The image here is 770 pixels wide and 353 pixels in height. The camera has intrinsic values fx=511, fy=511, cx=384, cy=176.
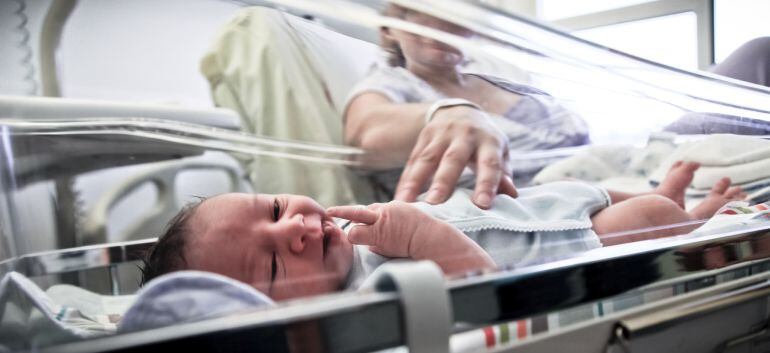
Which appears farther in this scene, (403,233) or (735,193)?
(735,193)

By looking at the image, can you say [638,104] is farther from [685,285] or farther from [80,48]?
[80,48]

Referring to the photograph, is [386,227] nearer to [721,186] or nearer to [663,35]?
[721,186]

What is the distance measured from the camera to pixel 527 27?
58 centimetres

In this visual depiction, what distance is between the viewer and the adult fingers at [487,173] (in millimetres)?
648

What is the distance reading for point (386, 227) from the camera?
52 centimetres

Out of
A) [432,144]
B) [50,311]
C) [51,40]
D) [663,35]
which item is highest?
[663,35]

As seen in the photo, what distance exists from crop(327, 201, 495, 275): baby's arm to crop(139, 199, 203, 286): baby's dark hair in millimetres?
145

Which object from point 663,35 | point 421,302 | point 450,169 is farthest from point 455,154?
point 663,35

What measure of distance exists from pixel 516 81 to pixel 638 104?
19 cm

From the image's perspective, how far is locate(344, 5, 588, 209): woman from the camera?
25.2 inches

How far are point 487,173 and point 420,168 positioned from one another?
3.7 inches

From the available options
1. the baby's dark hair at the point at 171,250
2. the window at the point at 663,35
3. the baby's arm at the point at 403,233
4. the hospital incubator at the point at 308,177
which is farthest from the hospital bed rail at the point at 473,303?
the window at the point at 663,35

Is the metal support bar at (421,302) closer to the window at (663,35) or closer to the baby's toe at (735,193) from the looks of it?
the baby's toe at (735,193)

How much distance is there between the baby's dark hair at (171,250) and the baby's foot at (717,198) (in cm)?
58
